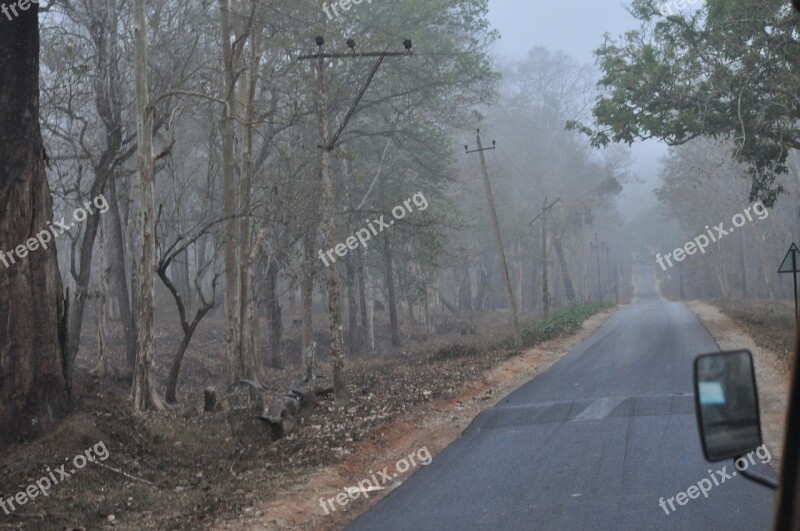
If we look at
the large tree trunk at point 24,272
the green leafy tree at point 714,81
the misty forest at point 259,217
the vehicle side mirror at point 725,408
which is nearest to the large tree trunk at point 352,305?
the misty forest at point 259,217

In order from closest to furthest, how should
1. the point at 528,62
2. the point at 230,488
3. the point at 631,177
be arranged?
1. the point at 230,488
2. the point at 631,177
3. the point at 528,62

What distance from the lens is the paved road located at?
28.8 ft

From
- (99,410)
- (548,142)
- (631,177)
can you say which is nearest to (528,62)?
(548,142)

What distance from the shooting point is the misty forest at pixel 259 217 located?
40.4 ft

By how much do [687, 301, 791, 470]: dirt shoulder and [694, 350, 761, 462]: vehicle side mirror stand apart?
0.15 meters

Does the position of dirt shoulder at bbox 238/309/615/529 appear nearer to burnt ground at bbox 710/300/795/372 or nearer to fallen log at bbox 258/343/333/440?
fallen log at bbox 258/343/333/440

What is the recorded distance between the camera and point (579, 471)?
10875 mm

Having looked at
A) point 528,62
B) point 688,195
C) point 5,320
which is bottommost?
point 5,320

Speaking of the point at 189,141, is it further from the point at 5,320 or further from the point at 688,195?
the point at 688,195

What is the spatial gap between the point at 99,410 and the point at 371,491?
179 inches

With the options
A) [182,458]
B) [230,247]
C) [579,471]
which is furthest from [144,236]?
[579,471]

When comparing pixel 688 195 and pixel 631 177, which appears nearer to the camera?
pixel 688 195

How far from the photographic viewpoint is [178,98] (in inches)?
979

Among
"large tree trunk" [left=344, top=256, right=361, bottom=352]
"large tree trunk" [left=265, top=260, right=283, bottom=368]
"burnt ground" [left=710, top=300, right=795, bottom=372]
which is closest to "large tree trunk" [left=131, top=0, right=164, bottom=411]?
"large tree trunk" [left=265, top=260, right=283, bottom=368]
